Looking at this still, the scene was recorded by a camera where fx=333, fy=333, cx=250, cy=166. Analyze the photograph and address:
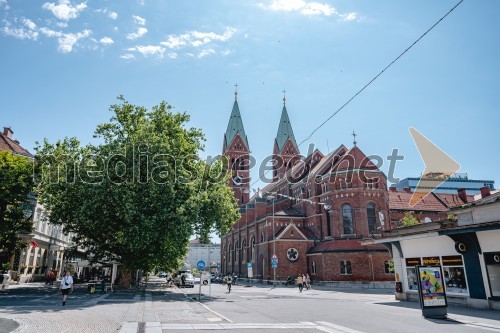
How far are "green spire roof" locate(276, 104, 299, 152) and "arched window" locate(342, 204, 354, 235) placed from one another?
32.4 meters

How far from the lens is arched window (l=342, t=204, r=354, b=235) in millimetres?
43075

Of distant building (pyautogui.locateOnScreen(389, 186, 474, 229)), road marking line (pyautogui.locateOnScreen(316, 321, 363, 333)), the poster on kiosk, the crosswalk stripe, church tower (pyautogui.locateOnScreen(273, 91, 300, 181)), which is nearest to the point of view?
the crosswalk stripe

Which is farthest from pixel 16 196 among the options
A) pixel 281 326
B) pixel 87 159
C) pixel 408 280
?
pixel 408 280

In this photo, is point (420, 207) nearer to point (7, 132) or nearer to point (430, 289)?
point (430, 289)

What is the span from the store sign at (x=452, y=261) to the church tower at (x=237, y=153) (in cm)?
5373

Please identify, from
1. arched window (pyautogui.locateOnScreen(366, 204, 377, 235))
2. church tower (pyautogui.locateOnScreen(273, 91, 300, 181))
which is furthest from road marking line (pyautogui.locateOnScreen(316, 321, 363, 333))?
church tower (pyautogui.locateOnScreen(273, 91, 300, 181))

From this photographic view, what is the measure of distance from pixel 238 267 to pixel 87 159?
43.2m

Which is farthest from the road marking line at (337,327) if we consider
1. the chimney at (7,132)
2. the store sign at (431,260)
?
the chimney at (7,132)

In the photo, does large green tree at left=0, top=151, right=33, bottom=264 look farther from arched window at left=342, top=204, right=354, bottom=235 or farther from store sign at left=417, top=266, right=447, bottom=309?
arched window at left=342, top=204, right=354, bottom=235

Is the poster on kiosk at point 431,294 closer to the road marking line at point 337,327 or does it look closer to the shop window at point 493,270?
the shop window at point 493,270

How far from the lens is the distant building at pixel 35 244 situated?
31589mm

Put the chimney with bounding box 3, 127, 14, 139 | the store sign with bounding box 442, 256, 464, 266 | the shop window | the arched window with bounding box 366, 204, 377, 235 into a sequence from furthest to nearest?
1. the arched window with bounding box 366, 204, 377, 235
2. the chimney with bounding box 3, 127, 14, 139
3. the store sign with bounding box 442, 256, 464, 266
4. the shop window

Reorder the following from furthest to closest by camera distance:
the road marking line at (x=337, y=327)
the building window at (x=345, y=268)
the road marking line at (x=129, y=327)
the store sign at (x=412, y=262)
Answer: the building window at (x=345, y=268)
the store sign at (x=412, y=262)
the road marking line at (x=337, y=327)
the road marking line at (x=129, y=327)

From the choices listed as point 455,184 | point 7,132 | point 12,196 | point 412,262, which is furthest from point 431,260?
point 455,184
